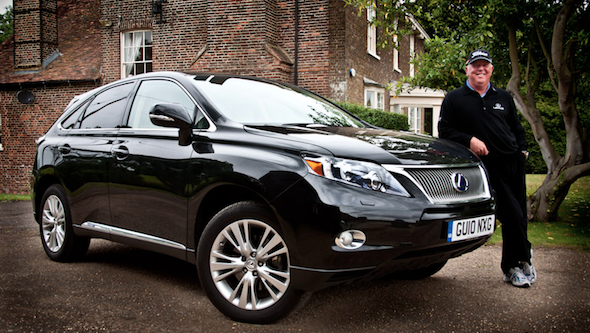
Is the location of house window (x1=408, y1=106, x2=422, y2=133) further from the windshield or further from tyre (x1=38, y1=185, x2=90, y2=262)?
tyre (x1=38, y1=185, x2=90, y2=262)

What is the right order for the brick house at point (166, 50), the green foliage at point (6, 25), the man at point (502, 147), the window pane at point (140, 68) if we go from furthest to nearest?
the green foliage at point (6, 25) < the window pane at point (140, 68) < the brick house at point (166, 50) < the man at point (502, 147)

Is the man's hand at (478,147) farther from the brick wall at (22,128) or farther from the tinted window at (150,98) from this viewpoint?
the brick wall at (22,128)

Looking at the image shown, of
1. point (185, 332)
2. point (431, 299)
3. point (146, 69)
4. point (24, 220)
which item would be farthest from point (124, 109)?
point (146, 69)

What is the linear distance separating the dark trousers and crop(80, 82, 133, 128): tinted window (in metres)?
3.25

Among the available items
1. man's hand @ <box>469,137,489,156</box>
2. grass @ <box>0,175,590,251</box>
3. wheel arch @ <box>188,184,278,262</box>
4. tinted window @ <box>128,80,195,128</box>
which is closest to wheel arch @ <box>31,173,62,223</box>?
tinted window @ <box>128,80,195,128</box>

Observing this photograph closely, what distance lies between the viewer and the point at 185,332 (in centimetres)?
325

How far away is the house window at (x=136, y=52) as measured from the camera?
17609 millimetres

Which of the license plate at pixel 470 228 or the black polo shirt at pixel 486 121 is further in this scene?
the black polo shirt at pixel 486 121

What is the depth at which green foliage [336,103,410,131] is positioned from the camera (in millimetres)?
13414

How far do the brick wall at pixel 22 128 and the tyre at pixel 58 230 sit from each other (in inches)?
574

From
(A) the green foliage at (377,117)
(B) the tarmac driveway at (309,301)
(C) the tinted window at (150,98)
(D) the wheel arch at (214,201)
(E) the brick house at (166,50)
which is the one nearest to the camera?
(B) the tarmac driveway at (309,301)

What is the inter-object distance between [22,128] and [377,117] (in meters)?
13.2

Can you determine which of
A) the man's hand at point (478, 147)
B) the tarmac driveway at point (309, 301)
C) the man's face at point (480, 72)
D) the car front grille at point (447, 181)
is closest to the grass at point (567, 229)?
the tarmac driveway at point (309, 301)

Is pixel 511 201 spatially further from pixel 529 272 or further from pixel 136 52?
pixel 136 52
